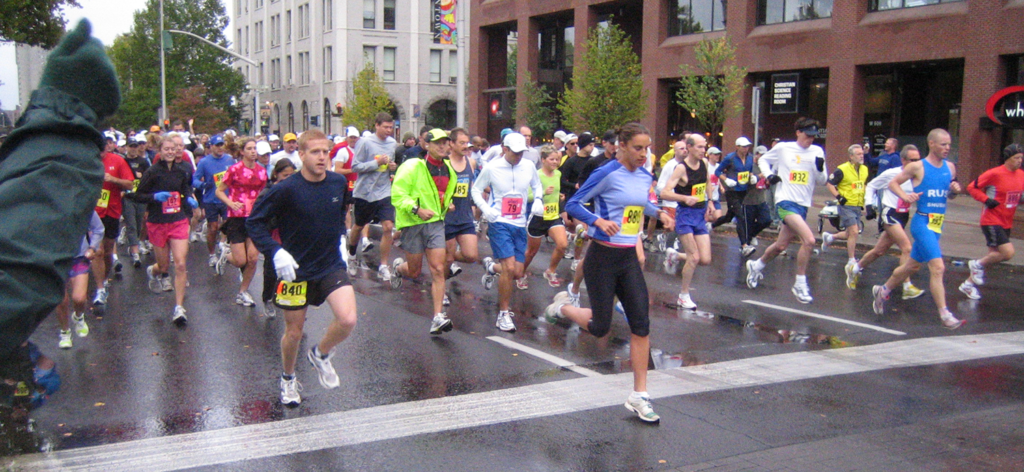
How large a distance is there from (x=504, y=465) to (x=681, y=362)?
Answer: 2812 millimetres

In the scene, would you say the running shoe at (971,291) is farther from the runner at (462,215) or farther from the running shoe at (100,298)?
the running shoe at (100,298)

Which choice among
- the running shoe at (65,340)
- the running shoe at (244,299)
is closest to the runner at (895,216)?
Result: the running shoe at (244,299)

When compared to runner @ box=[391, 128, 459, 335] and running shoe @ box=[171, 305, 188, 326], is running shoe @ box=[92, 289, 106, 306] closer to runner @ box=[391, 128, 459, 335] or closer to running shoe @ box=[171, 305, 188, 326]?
running shoe @ box=[171, 305, 188, 326]

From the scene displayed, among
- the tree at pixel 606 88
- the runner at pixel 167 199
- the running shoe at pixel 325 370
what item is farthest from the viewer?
the tree at pixel 606 88

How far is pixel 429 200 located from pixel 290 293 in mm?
2811

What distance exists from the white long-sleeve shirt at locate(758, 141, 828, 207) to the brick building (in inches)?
636

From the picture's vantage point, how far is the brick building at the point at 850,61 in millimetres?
24484

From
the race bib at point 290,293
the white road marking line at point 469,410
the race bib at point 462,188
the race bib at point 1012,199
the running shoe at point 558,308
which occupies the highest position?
the race bib at point 462,188

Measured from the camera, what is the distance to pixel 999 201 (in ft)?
34.4

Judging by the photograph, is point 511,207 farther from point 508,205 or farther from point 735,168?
point 735,168

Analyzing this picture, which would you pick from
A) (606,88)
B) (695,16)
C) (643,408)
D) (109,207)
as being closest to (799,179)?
(643,408)

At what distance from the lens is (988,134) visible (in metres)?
24.6

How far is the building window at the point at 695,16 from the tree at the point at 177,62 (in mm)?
48119

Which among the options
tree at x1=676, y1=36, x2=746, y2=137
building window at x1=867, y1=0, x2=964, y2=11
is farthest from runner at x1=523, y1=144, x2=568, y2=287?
building window at x1=867, y1=0, x2=964, y2=11
